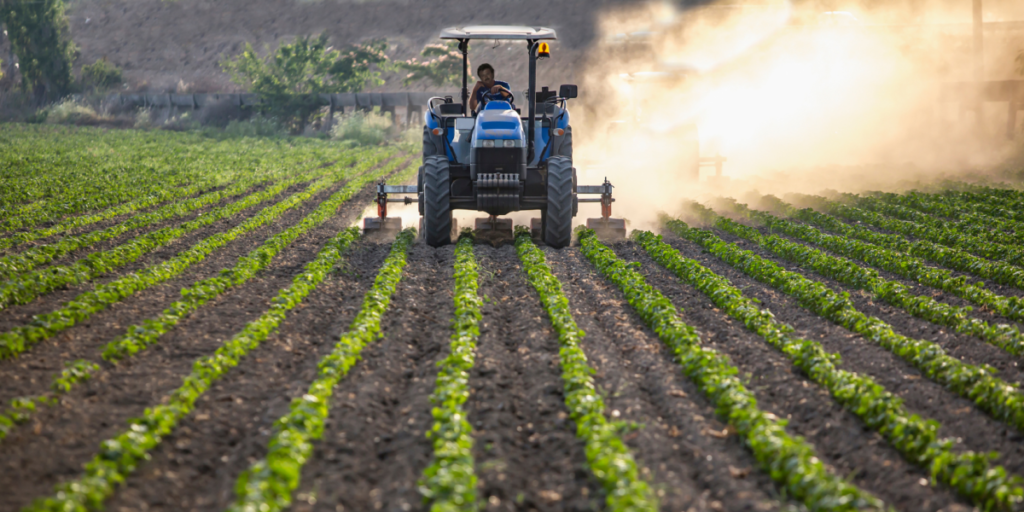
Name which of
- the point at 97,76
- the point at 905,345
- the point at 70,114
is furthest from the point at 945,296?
the point at 97,76

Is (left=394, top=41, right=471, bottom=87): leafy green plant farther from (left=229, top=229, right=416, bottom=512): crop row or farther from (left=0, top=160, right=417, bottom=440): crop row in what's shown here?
(left=229, top=229, right=416, bottom=512): crop row

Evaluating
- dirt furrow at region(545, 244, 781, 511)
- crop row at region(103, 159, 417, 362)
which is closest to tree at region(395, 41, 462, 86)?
crop row at region(103, 159, 417, 362)

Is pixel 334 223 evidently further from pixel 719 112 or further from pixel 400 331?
pixel 719 112

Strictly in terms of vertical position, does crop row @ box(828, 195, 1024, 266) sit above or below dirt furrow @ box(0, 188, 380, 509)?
above

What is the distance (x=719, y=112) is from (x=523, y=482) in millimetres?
26644

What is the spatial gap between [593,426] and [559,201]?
6.83 metres

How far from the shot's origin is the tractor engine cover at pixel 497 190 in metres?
11.5

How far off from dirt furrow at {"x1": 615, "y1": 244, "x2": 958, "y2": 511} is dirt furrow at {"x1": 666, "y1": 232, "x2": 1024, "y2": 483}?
282mm

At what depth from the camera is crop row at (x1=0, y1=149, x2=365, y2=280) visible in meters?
10.1

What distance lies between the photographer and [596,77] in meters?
32.0

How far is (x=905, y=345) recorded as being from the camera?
7.11 meters

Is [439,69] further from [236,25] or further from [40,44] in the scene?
[236,25]

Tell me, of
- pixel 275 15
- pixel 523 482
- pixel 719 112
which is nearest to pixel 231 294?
pixel 523 482

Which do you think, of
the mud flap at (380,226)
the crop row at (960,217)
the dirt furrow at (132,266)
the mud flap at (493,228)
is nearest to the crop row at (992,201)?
the crop row at (960,217)
